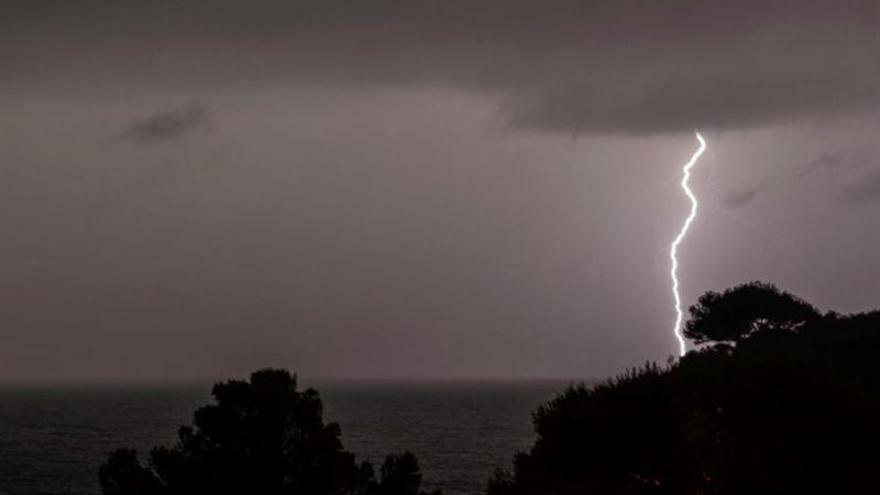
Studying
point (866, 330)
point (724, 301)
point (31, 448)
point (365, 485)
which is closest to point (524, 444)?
point (31, 448)

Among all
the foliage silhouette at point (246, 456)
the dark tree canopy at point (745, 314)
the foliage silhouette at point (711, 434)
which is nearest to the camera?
the foliage silhouette at point (711, 434)

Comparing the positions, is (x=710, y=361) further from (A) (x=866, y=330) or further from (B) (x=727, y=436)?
(A) (x=866, y=330)

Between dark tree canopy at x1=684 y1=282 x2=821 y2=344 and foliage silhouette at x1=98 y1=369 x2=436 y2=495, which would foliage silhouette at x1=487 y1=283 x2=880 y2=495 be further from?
dark tree canopy at x1=684 y1=282 x2=821 y2=344

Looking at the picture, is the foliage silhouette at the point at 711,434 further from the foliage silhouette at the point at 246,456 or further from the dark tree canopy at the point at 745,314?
the dark tree canopy at the point at 745,314

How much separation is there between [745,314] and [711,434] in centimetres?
6205

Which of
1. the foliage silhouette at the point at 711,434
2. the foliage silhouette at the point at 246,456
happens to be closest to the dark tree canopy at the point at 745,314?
the foliage silhouette at the point at 246,456

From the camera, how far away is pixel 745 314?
87.5 meters

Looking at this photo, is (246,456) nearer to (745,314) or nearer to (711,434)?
(711,434)

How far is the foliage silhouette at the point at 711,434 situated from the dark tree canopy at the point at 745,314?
55854mm

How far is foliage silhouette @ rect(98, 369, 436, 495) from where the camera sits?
1813 inches

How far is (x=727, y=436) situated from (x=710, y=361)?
16.8 ft

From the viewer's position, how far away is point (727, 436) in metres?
27.0

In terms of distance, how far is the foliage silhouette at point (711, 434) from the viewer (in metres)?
25.9

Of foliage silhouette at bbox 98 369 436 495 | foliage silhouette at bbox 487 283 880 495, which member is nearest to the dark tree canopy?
foliage silhouette at bbox 98 369 436 495
